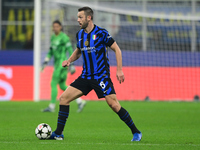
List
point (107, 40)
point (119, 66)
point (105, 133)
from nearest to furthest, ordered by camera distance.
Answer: point (119, 66), point (107, 40), point (105, 133)

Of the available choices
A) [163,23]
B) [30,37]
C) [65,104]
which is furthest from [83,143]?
[30,37]

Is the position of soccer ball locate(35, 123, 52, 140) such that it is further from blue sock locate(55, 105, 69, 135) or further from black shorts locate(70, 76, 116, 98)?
black shorts locate(70, 76, 116, 98)

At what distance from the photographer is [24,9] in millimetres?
29734

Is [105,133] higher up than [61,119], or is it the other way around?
[61,119]

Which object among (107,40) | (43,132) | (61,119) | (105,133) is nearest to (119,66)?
(107,40)

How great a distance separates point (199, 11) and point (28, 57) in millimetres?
7206

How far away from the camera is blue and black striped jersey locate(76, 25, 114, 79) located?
7184mm

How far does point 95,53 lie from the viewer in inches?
284

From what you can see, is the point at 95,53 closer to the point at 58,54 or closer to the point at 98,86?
the point at 98,86

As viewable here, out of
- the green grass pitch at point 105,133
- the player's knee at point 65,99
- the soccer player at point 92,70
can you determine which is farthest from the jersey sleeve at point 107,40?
the green grass pitch at point 105,133

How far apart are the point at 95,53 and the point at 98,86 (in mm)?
501

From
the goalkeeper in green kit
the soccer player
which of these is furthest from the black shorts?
the goalkeeper in green kit

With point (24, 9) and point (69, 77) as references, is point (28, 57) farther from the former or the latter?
point (24, 9)

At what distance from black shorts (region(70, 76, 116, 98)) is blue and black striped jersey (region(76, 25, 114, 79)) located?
7 centimetres
